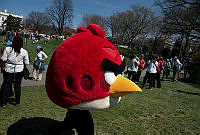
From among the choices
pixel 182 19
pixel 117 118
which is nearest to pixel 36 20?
pixel 182 19

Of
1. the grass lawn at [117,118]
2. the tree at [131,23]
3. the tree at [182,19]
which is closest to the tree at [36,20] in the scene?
the tree at [131,23]

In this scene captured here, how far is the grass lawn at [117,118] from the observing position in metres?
3.38

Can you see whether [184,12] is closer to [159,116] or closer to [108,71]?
[159,116]

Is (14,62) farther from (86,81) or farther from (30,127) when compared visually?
(86,81)

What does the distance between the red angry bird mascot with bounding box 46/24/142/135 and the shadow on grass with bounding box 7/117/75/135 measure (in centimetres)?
130

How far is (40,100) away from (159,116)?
3.82m

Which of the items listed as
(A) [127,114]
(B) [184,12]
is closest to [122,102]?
(A) [127,114]

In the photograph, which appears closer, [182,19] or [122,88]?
[122,88]

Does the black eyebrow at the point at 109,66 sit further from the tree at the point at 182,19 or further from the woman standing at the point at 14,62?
the tree at the point at 182,19

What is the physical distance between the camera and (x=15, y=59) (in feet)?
12.2

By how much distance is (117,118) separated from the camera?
4.18 metres

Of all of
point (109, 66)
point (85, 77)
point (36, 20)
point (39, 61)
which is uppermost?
point (36, 20)

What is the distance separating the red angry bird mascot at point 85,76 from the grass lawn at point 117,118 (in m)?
1.64

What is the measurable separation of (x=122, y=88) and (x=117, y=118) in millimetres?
2467
